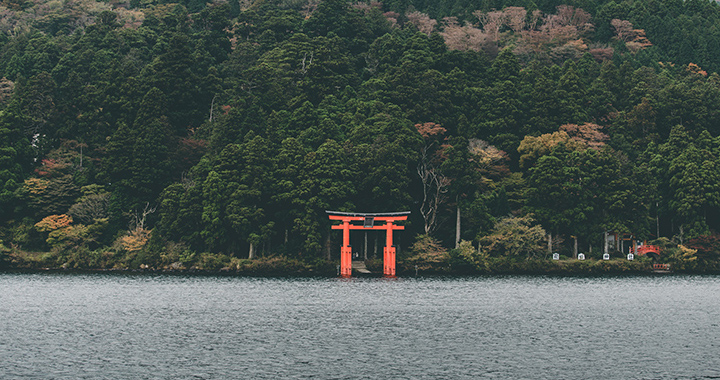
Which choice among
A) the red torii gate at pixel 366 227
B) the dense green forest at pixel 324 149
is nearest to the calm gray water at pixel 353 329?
the red torii gate at pixel 366 227

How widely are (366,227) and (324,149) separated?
7.35 m

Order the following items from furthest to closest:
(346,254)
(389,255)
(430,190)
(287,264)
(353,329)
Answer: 1. (430,190)
2. (287,264)
3. (389,255)
4. (346,254)
5. (353,329)

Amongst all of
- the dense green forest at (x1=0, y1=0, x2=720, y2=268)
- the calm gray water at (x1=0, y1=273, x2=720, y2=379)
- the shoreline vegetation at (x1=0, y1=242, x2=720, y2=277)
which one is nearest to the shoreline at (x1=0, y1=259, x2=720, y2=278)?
the shoreline vegetation at (x1=0, y1=242, x2=720, y2=277)

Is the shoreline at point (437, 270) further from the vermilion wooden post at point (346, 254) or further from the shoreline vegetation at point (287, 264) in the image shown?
the vermilion wooden post at point (346, 254)

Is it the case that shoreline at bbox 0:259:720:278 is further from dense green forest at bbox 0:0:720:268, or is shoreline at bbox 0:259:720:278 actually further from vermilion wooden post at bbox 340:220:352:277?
dense green forest at bbox 0:0:720:268

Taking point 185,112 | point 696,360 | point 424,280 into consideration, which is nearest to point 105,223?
point 185,112

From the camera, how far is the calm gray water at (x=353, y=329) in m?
26.8

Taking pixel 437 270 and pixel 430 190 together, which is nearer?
pixel 437 270

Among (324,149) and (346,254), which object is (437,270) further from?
(324,149)

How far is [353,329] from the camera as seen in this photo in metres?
34.3

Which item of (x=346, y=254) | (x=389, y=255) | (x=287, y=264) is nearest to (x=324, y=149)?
(x=346, y=254)

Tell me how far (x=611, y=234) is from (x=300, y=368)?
47.0 m

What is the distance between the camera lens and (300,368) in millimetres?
26656

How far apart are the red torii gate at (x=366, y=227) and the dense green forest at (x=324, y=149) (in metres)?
1.84
